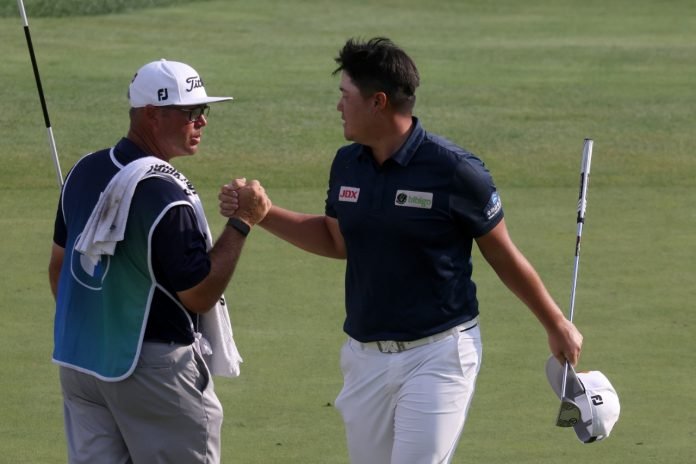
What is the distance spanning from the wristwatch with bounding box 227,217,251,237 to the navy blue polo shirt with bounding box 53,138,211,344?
202 millimetres

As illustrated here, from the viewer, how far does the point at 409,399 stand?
17.3 ft

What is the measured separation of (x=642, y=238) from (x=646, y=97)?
636 centimetres

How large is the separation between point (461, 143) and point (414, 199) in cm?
988

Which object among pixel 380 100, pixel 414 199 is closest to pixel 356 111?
pixel 380 100

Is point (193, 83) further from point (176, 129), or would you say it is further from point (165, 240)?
point (165, 240)

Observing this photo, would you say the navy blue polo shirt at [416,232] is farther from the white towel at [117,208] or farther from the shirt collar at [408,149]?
the white towel at [117,208]

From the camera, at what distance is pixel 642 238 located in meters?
11.3

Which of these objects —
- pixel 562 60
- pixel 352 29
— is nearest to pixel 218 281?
pixel 562 60

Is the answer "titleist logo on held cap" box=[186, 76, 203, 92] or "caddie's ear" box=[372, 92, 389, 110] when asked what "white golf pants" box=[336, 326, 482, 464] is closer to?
"caddie's ear" box=[372, 92, 389, 110]

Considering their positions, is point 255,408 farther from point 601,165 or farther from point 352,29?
point 352,29

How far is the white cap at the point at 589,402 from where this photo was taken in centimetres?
548

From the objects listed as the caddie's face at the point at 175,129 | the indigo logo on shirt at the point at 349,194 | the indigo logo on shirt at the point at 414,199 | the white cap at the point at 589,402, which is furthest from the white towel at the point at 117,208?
the white cap at the point at 589,402

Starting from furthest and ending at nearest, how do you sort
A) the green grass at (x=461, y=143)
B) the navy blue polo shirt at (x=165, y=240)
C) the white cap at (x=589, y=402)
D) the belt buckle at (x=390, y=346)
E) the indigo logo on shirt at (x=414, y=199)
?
the green grass at (x=461, y=143) → the white cap at (x=589, y=402) → the belt buckle at (x=390, y=346) → the indigo logo on shirt at (x=414, y=199) → the navy blue polo shirt at (x=165, y=240)

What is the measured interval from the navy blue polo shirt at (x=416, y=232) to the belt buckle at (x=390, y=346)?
0.03 m
